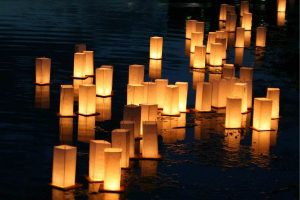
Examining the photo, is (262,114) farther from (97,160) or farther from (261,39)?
(261,39)

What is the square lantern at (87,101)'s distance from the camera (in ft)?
49.9

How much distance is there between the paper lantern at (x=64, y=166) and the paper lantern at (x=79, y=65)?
749 cm

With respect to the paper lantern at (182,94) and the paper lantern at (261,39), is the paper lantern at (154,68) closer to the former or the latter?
the paper lantern at (182,94)

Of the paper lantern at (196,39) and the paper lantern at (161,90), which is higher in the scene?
the paper lantern at (196,39)

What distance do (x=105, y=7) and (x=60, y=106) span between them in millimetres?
17522

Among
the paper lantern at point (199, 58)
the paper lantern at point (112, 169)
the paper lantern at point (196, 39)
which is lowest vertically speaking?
the paper lantern at point (112, 169)

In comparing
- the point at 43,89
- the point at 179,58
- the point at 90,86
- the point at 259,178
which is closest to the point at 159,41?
the point at 179,58

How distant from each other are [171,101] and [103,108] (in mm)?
1389

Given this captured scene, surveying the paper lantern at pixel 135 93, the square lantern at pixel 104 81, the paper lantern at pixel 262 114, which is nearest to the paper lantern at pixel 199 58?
the square lantern at pixel 104 81

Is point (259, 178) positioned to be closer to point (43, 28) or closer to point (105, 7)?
point (43, 28)

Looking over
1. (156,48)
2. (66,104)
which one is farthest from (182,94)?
(156,48)

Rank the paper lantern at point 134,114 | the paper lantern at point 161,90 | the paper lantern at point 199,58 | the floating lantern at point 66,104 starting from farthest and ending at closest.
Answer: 1. the paper lantern at point 199,58
2. the paper lantern at point 161,90
3. the floating lantern at point 66,104
4. the paper lantern at point 134,114

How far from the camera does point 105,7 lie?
32438 mm

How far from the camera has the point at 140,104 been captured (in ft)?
48.3
